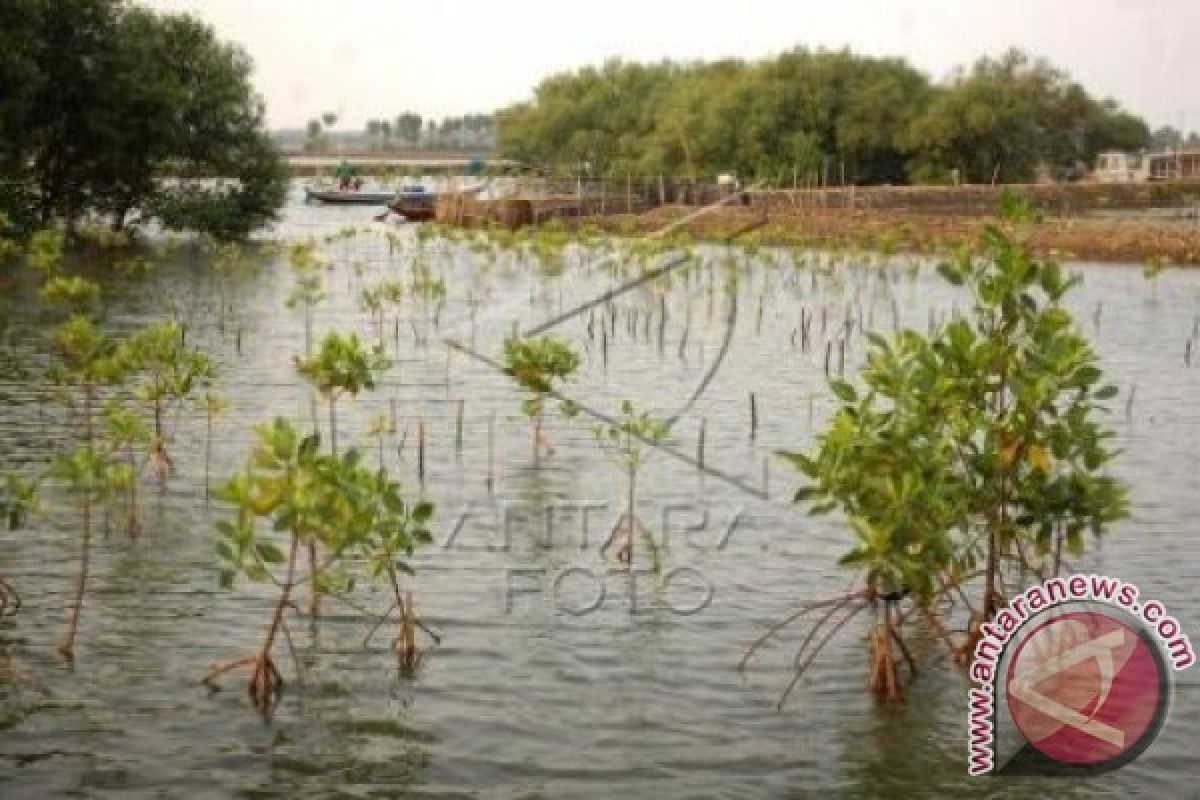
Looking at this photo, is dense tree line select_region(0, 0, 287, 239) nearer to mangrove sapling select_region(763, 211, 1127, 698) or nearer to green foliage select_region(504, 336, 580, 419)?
green foliage select_region(504, 336, 580, 419)

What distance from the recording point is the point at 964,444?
8.96m

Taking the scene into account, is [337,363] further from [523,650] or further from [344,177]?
[344,177]

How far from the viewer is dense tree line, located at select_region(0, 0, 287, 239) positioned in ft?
133

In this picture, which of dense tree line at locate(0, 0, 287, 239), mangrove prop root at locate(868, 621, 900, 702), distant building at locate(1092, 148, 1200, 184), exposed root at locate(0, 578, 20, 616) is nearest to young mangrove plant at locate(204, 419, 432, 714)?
exposed root at locate(0, 578, 20, 616)

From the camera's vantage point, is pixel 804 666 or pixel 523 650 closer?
pixel 804 666

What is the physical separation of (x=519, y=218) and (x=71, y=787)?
54.2m

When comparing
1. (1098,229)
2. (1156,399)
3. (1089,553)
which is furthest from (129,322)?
(1098,229)

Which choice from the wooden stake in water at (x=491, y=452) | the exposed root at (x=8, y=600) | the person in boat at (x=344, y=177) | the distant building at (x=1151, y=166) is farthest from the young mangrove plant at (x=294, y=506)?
the distant building at (x=1151, y=166)

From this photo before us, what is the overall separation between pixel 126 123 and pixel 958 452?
140 feet

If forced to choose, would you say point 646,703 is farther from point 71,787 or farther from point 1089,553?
point 1089,553

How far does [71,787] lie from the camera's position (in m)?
7.21

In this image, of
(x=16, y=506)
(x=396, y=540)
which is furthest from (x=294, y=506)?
(x=16, y=506)

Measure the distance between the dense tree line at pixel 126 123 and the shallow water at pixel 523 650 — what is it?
80.1 ft

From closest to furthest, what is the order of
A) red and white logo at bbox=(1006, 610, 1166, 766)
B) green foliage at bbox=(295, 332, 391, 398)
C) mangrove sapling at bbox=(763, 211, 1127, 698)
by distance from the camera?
red and white logo at bbox=(1006, 610, 1166, 766), mangrove sapling at bbox=(763, 211, 1127, 698), green foliage at bbox=(295, 332, 391, 398)
